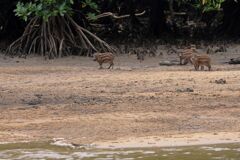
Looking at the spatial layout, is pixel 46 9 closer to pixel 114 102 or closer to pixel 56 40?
pixel 56 40

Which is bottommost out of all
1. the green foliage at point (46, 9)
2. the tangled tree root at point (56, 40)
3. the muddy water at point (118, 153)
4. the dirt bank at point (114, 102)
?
the muddy water at point (118, 153)

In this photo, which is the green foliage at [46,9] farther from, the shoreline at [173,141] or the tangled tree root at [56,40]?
the shoreline at [173,141]

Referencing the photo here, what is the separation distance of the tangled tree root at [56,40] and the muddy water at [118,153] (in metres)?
9.74

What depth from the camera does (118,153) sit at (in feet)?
28.3

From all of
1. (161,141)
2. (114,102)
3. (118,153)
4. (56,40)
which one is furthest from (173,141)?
(56,40)

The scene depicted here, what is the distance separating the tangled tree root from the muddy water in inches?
383

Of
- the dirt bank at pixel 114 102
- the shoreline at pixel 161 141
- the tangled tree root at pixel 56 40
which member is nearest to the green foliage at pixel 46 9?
the tangled tree root at pixel 56 40

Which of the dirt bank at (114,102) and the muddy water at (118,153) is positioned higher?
the dirt bank at (114,102)

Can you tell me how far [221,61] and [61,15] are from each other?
4.11 m

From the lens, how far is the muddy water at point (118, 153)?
27.7 ft

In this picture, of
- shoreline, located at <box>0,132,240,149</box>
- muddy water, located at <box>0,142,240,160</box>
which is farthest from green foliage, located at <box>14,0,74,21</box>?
muddy water, located at <box>0,142,240,160</box>

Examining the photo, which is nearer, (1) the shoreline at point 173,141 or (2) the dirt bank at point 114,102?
(1) the shoreline at point 173,141

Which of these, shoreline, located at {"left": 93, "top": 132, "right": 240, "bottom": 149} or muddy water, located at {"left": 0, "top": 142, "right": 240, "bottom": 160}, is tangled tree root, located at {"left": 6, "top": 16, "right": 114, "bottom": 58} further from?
muddy water, located at {"left": 0, "top": 142, "right": 240, "bottom": 160}

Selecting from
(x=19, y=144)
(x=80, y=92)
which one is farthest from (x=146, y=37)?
(x=19, y=144)
